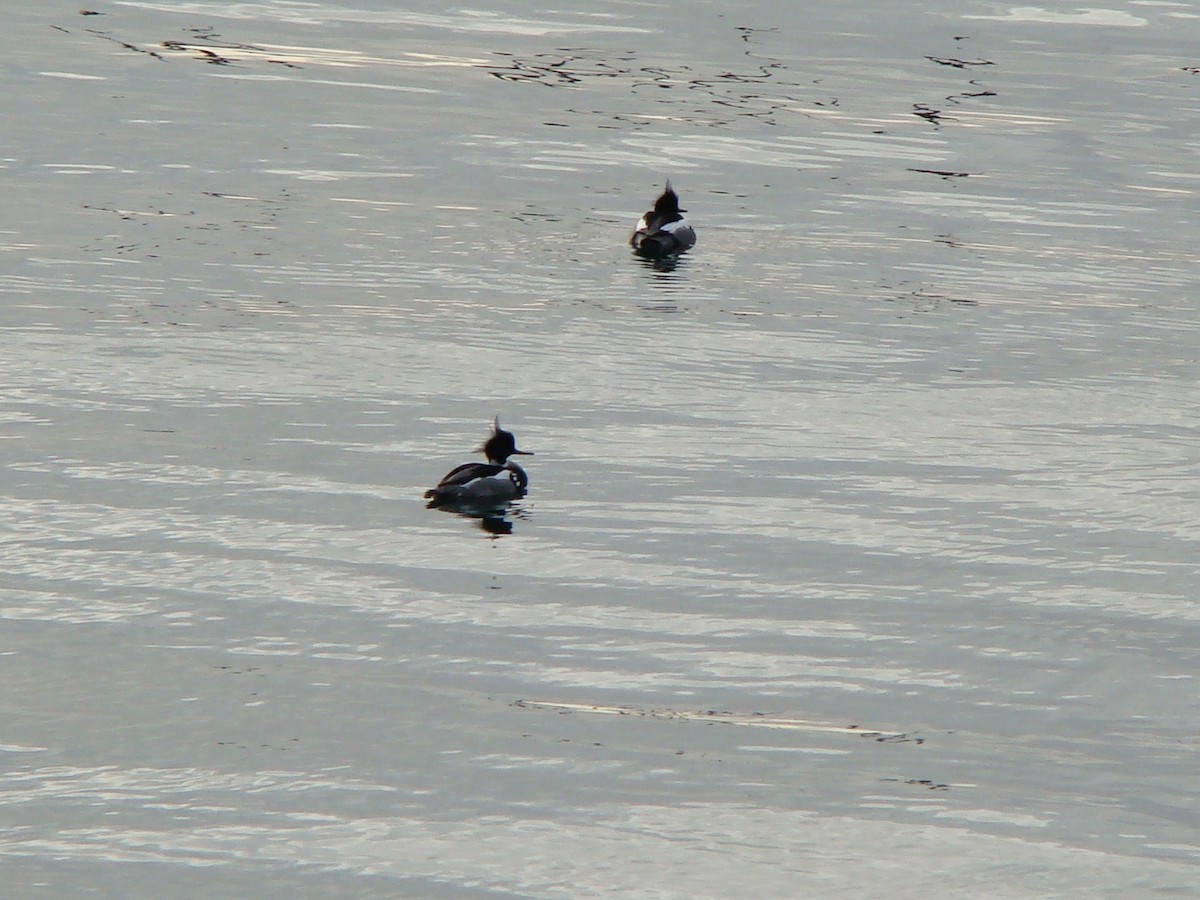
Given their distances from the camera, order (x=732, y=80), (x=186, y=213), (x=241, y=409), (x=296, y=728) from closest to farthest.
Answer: (x=296, y=728) < (x=241, y=409) < (x=186, y=213) < (x=732, y=80)

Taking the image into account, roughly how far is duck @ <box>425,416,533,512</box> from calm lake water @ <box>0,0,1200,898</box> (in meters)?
0.22

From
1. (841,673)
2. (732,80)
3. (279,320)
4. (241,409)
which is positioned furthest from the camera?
(732,80)

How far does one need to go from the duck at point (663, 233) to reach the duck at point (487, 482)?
934cm

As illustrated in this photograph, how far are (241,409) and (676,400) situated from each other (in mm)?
3894

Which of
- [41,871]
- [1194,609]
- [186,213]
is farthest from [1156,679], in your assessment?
[186,213]

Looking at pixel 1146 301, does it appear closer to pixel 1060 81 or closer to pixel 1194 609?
pixel 1194 609

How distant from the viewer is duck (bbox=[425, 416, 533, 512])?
Answer: 16.1m

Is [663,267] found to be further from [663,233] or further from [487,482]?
[487,482]

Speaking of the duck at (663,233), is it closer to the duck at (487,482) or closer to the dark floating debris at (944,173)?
the dark floating debris at (944,173)

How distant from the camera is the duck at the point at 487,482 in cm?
1608

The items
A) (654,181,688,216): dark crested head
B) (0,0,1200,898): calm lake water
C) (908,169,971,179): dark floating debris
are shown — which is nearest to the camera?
(0,0,1200,898): calm lake water

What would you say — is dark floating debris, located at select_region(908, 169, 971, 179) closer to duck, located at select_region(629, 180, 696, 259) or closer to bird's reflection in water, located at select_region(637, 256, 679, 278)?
duck, located at select_region(629, 180, 696, 259)

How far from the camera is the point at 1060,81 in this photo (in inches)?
1601

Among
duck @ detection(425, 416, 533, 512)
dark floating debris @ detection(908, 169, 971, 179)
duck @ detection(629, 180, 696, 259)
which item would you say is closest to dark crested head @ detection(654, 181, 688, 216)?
duck @ detection(629, 180, 696, 259)
